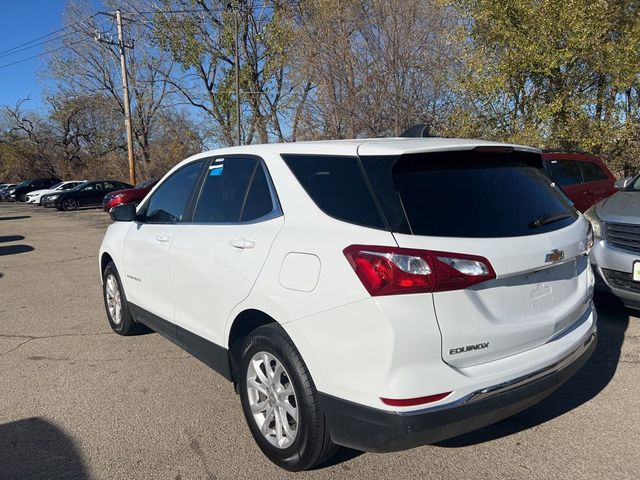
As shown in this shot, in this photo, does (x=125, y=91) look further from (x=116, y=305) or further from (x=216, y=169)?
(x=216, y=169)

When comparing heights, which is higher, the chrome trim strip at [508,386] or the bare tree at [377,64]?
the bare tree at [377,64]

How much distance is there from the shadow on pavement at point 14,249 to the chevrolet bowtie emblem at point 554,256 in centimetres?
1119

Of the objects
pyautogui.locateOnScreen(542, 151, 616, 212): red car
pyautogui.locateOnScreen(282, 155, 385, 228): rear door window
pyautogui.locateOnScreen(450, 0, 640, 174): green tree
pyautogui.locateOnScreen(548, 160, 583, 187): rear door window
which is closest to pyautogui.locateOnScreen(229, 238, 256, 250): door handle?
pyautogui.locateOnScreen(282, 155, 385, 228): rear door window

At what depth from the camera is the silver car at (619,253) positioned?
4473 millimetres

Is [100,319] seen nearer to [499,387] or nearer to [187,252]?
[187,252]

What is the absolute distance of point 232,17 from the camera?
27016 millimetres

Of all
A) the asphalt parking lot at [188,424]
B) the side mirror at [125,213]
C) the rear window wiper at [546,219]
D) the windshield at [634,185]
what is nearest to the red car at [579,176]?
the windshield at [634,185]

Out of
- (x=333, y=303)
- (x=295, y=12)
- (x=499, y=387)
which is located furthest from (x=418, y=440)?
(x=295, y=12)

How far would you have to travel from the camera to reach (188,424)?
326 centimetres

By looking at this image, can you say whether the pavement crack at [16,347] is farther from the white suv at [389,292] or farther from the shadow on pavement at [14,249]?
the shadow on pavement at [14,249]

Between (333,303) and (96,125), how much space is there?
51782 millimetres

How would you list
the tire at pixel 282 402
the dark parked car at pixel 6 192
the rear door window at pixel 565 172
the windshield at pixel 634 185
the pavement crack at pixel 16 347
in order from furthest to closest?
the dark parked car at pixel 6 192 < the rear door window at pixel 565 172 < the windshield at pixel 634 185 < the pavement crack at pixel 16 347 < the tire at pixel 282 402

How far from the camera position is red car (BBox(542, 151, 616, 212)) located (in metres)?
8.08

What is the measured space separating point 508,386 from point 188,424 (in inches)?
79.8
